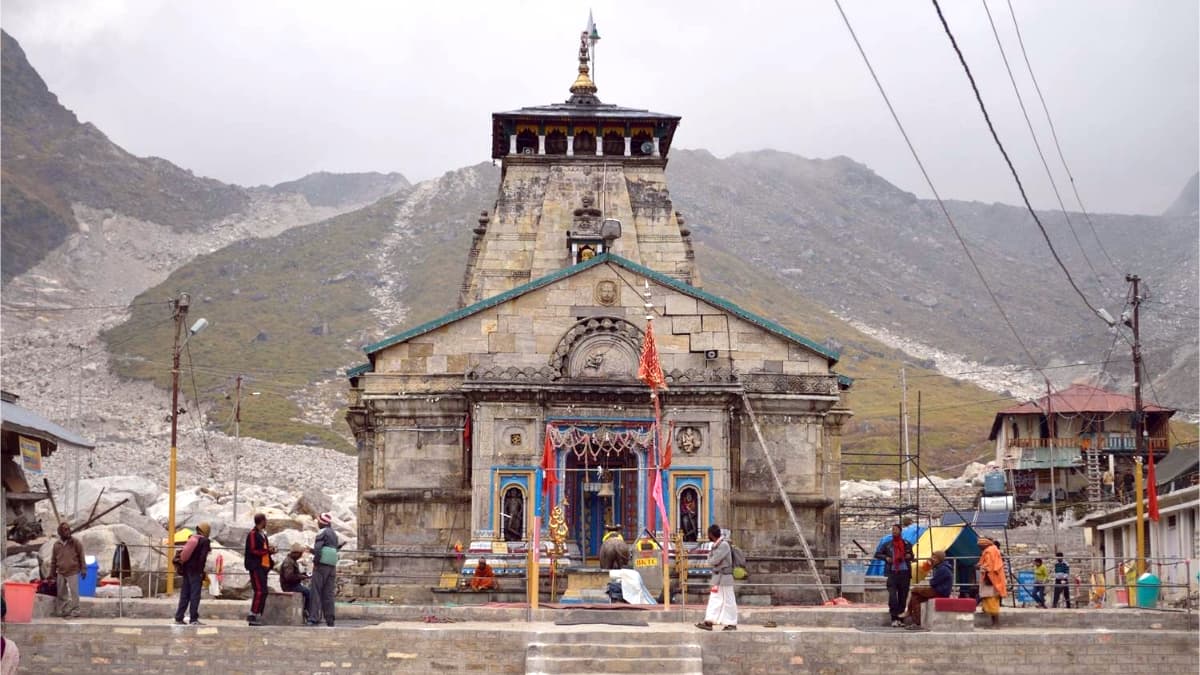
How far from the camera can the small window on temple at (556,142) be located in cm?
5194

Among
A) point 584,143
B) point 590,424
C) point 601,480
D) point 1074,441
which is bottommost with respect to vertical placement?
point 601,480

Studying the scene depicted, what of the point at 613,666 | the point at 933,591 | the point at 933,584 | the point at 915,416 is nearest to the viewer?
the point at 613,666

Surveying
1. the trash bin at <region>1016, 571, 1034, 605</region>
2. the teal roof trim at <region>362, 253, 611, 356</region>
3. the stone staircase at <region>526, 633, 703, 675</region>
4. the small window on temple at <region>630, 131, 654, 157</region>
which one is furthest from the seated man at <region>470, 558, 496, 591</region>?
the small window on temple at <region>630, 131, 654, 157</region>

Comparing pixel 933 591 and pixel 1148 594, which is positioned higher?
pixel 933 591

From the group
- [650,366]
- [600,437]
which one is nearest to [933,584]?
[650,366]

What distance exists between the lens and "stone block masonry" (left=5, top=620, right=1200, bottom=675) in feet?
87.0

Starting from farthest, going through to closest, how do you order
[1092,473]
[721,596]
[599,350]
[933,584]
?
[1092,473] → [599,350] → [933,584] → [721,596]

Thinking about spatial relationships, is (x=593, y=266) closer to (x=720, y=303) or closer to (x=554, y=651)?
(x=720, y=303)

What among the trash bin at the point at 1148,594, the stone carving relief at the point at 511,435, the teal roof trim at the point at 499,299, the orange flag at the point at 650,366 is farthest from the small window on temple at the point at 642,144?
the trash bin at the point at 1148,594

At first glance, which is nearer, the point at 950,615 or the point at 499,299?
the point at 950,615

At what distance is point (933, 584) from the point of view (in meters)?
29.5

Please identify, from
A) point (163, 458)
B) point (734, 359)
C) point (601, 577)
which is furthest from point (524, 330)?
point (163, 458)

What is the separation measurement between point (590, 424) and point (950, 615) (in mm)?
14111

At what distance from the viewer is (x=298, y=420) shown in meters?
156
